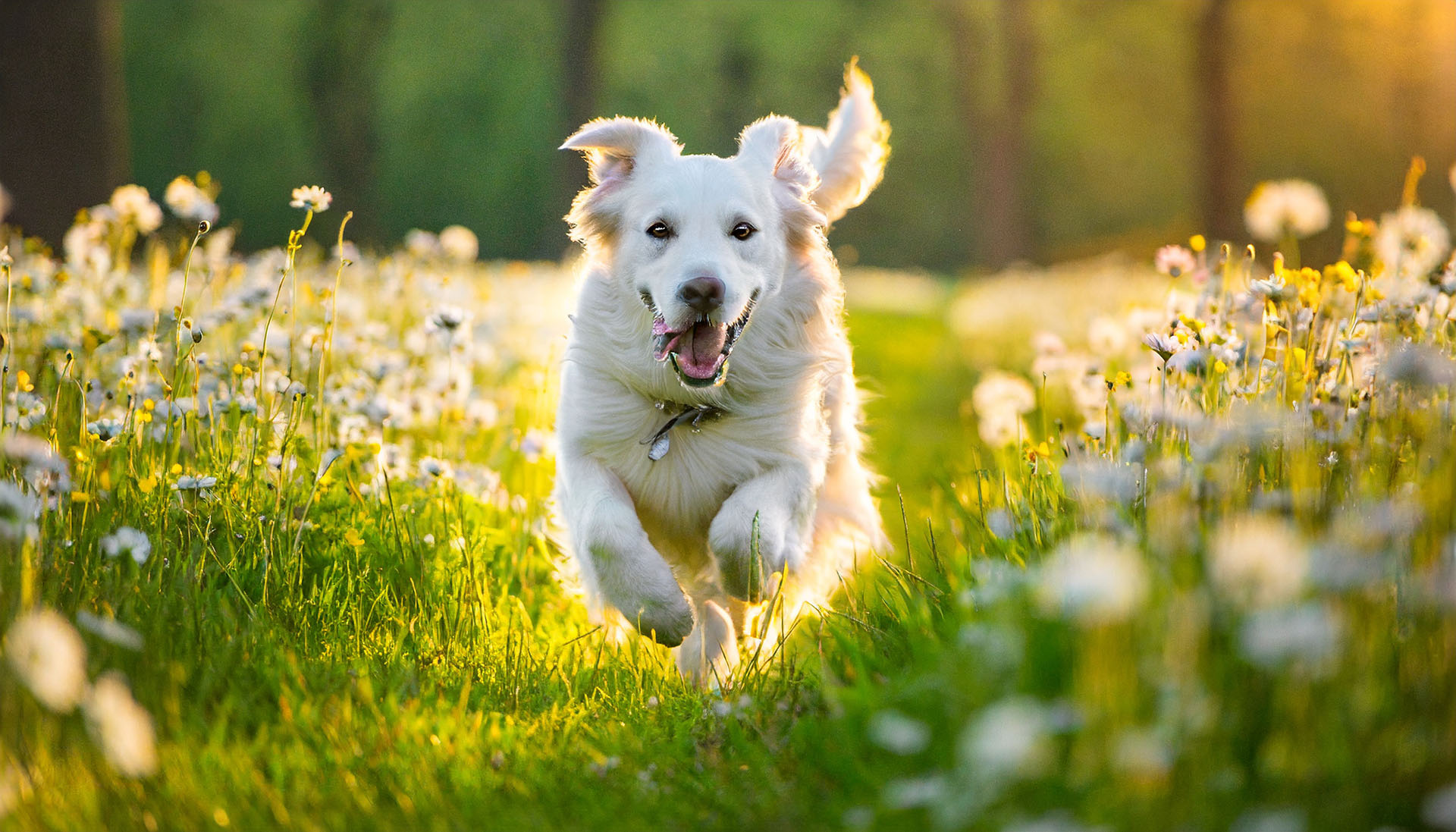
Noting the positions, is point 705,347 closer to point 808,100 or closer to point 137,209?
point 137,209

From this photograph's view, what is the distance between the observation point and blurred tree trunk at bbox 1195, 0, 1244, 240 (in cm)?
1827

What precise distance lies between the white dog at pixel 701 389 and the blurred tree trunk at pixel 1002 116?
66.9 ft

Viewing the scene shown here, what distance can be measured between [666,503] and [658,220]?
A: 3.11 ft

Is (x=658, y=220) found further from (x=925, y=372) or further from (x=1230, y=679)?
(x=925, y=372)

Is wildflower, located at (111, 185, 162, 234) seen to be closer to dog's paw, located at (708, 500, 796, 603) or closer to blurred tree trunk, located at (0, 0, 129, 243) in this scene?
dog's paw, located at (708, 500, 796, 603)

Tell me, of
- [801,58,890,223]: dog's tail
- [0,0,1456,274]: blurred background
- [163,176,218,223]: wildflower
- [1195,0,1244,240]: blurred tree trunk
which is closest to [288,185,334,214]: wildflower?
[163,176,218,223]: wildflower

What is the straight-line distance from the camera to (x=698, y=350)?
143 inches

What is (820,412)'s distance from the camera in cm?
432

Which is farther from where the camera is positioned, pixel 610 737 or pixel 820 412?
pixel 820 412

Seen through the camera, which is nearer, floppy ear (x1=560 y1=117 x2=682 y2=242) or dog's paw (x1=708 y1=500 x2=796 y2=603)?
dog's paw (x1=708 y1=500 x2=796 y2=603)

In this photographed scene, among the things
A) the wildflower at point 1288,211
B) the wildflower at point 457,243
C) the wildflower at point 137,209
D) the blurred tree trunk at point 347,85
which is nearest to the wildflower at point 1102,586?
the wildflower at point 1288,211

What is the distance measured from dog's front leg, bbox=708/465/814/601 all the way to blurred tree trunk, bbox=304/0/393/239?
2559 centimetres

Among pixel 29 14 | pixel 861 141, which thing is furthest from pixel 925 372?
pixel 29 14

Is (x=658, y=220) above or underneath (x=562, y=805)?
above
